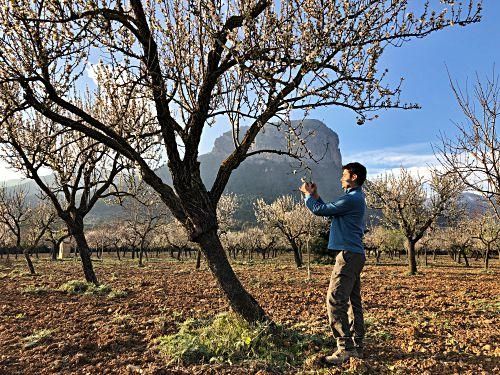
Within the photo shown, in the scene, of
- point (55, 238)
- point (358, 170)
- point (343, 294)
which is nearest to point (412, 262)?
point (358, 170)

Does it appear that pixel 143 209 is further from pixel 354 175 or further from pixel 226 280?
pixel 354 175

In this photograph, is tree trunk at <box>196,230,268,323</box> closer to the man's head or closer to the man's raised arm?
the man's raised arm

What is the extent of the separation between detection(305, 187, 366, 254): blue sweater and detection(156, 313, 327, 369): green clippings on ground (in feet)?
5.40

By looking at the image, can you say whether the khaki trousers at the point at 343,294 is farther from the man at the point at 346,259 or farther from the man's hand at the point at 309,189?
the man's hand at the point at 309,189

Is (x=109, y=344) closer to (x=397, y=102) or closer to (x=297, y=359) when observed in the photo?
(x=297, y=359)

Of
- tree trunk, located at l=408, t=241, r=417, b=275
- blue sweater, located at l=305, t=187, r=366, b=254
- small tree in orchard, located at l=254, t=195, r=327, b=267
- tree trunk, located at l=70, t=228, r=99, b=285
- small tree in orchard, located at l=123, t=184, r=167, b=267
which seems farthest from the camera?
small tree in orchard, located at l=254, t=195, r=327, b=267

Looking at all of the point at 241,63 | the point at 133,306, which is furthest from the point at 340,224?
the point at 133,306

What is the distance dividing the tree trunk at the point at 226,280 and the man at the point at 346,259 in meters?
1.40

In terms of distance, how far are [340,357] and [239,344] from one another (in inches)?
55.4

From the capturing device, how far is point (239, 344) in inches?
187

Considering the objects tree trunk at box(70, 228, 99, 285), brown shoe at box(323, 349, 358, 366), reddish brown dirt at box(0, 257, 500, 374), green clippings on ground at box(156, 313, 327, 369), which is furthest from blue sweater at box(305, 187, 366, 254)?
tree trunk at box(70, 228, 99, 285)

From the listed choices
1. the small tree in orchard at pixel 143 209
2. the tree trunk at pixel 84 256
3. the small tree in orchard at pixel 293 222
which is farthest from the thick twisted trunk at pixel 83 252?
the small tree in orchard at pixel 293 222

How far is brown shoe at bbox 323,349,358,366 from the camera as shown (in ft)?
13.9

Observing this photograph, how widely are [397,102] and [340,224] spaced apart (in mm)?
2154
